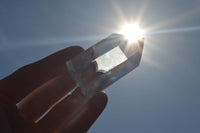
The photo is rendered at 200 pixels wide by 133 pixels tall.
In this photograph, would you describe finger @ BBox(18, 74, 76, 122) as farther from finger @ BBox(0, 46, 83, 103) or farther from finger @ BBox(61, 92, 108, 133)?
finger @ BBox(61, 92, 108, 133)

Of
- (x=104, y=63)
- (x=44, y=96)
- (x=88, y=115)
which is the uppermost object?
(x=104, y=63)

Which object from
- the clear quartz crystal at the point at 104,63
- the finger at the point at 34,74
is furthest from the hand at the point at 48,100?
the clear quartz crystal at the point at 104,63

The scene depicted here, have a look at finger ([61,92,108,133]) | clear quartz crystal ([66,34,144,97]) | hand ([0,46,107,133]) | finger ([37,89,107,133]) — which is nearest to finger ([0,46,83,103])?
hand ([0,46,107,133])

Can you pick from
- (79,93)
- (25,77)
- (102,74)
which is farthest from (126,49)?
(25,77)

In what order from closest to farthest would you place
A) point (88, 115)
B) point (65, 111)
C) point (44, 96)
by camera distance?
1. point (88, 115)
2. point (65, 111)
3. point (44, 96)

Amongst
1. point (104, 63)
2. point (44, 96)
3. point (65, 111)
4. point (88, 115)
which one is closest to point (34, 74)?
point (44, 96)

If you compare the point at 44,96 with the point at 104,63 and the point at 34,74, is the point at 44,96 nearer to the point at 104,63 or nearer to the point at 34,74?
the point at 34,74
